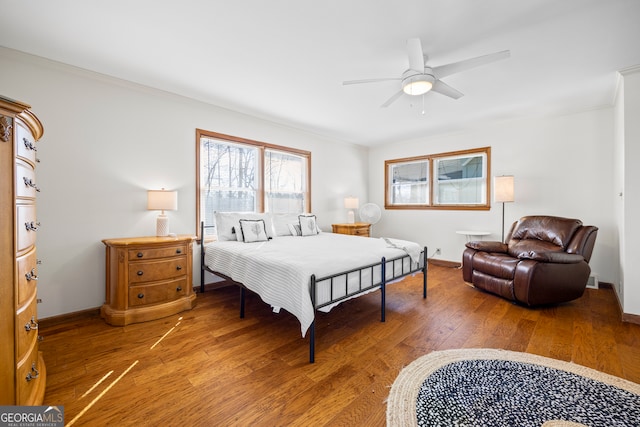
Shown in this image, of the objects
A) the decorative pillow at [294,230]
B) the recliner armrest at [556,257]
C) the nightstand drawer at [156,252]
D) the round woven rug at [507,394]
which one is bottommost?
the round woven rug at [507,394]

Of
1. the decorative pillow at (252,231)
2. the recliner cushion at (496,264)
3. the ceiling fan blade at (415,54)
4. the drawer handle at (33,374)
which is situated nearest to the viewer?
the drawer handle at (33,374)

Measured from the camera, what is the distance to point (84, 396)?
5.36 ft

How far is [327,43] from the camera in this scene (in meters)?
2.30

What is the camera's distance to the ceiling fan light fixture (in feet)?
7.77

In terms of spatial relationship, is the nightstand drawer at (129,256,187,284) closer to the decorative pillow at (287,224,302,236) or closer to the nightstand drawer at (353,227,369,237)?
the decorative pillow at (287,224,302,236)

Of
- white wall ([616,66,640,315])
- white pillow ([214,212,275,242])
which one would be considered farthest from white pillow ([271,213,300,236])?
white wall ([616,66,640,315])

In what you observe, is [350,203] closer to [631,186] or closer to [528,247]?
[528,247]

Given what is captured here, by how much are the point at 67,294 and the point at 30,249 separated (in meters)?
1.52

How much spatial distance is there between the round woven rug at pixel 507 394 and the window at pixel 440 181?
3.32 meters

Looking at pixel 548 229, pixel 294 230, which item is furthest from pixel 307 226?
pixel 548 229

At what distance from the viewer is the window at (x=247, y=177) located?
3.78 meters

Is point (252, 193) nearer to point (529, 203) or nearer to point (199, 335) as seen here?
point (199, 335)

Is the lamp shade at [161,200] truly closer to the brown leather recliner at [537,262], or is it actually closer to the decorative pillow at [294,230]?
the decorative pillow at [294,230]

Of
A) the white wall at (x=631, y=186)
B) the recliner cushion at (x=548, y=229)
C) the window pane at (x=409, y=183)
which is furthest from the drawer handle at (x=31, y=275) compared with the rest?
the window pane at (x=409, y=183)
